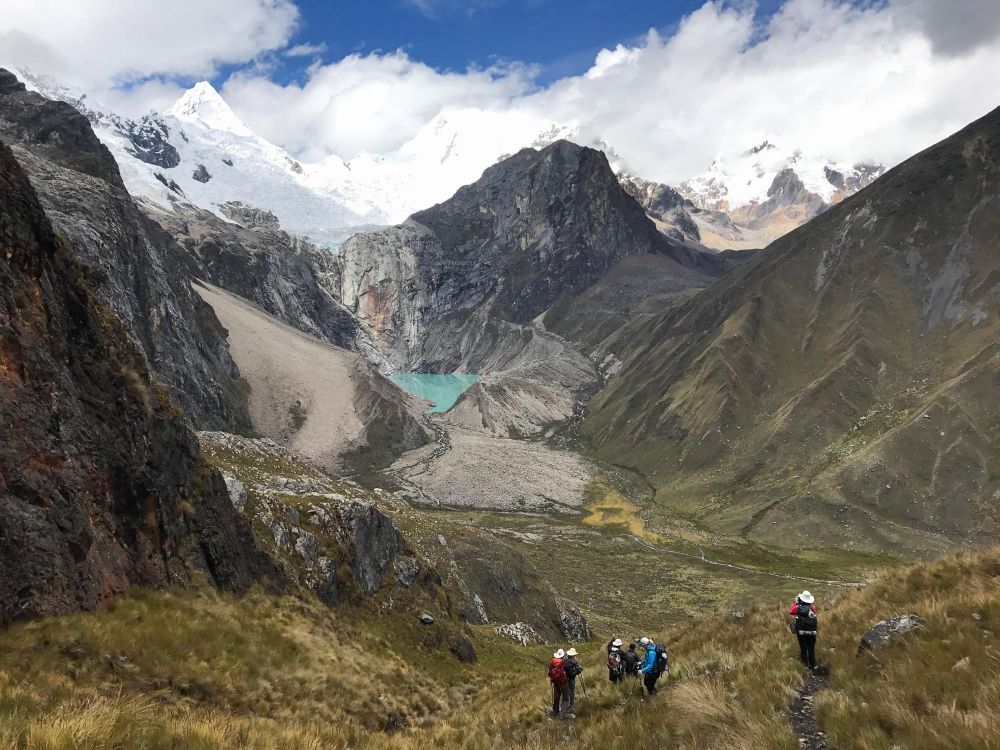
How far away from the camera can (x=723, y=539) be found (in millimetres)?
117500

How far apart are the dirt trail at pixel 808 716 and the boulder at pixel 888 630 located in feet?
3.89

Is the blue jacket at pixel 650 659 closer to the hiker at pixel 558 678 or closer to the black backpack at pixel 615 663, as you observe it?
the black backpack at pixel 615 663

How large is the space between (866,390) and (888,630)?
151962 mm

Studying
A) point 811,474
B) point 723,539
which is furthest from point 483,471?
point 811,474

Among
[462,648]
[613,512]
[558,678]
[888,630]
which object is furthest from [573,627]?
[613,512]

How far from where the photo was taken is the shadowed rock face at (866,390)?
111 m

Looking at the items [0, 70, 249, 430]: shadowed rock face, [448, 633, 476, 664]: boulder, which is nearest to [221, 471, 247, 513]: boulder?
[448, 633, 476, 664]: boulder

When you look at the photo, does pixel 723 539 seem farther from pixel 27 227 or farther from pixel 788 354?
pixel 27 227

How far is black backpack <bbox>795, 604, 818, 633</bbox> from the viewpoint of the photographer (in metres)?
13.6

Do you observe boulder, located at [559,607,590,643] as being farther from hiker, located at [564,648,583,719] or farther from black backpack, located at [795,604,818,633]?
Answer: black backpack, located at [795,604,818,633]

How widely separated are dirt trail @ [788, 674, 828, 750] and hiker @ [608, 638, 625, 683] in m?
5.34

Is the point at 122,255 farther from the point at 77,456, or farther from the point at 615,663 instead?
the point at 615,663

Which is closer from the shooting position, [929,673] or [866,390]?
[929,673]

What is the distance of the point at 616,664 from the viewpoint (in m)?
17.0
